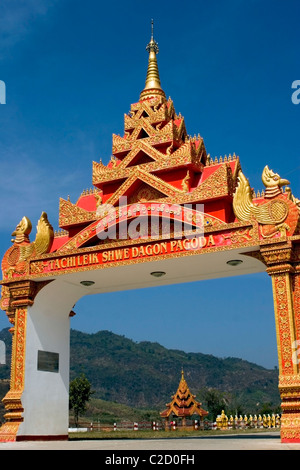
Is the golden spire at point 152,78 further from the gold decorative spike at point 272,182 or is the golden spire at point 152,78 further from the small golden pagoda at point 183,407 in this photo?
the small golden pagoda at point 183,407

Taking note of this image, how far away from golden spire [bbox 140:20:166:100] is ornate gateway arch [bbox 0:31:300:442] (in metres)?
0.42

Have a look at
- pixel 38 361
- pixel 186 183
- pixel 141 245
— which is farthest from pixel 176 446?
pixel 186 183

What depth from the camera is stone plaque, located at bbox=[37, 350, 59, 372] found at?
51.9ft

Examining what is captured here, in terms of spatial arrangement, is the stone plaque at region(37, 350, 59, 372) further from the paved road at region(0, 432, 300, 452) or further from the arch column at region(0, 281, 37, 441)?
the paved road at region(0, 432, 300, 452)

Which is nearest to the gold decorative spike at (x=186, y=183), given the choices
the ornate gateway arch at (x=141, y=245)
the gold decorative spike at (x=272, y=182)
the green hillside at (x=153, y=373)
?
the ornate gateway arch at (x=141, y=245)

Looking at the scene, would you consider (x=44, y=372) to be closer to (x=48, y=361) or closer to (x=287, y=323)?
(x=48, y=361)

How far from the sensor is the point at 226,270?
15.2 meters

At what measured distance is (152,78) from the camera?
18.5 metres

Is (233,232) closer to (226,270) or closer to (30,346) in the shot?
(226,270)

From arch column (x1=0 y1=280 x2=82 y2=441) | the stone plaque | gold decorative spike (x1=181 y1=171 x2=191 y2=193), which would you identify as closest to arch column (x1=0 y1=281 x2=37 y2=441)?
arch column (x1=0 y1=280 x2=82 y2=441)

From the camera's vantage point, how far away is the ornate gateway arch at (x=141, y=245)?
42.2 ft

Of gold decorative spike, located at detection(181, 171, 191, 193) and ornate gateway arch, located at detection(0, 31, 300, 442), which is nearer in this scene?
ornate gateway arch, located at detection(0, 31, 300, 442)

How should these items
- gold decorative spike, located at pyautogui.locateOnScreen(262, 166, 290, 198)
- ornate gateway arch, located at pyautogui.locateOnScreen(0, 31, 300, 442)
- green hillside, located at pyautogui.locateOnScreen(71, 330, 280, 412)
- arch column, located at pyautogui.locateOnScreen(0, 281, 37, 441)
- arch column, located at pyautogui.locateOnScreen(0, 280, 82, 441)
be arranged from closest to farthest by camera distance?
ornate gateway arch, located at pyautogui.locateOnScreen(0, 31, 300, 442), gold decorative spike, located at pyautogui.locateOnScreen(262, 166, 290, 198), arch column, located at pyautogui.locateOnScreen(0, 281, 37, 441), arch column, located at pyautogui.locateOnScreen(0, 280, 82, 441), green hillside, located at pyautogui.locateOnScreen(71, 330, 280, 412)

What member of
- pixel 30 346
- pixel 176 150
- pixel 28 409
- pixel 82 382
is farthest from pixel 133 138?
pixel 82 382
